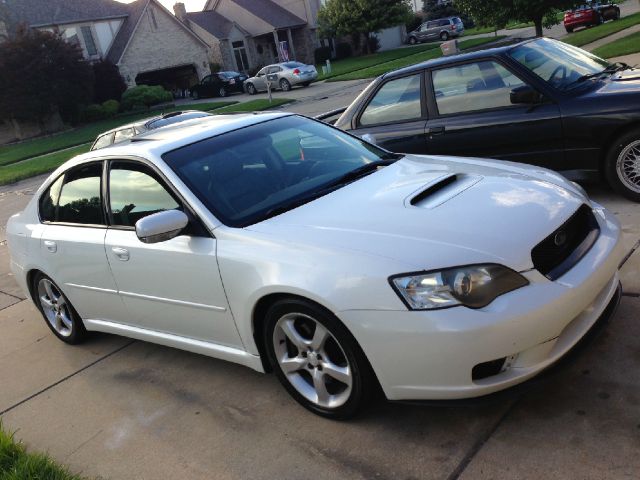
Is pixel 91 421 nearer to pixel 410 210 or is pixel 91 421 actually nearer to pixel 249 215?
pixel 249 215

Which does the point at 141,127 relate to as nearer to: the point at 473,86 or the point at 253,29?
the point at 473,86

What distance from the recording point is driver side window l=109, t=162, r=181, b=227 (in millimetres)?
3746

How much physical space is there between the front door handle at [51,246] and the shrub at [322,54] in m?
51.1

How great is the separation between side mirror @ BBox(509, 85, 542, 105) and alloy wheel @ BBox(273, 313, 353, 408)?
360cm

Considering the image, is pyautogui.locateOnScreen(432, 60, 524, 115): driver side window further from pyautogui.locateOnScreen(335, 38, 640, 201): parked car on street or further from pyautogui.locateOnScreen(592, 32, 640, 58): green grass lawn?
pyautogui.locateOnScreen(592, 32, 640, 58): green grass lawn

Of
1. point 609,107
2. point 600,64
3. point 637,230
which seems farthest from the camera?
point 600,64

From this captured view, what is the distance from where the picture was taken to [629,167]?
5.45m

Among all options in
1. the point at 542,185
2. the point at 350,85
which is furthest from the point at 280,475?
the point at 350,85

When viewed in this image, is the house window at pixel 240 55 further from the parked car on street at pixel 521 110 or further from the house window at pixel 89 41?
the parked car on street at pixel 521 110

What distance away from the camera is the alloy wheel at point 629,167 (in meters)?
5.36

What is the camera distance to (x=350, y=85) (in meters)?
28.8

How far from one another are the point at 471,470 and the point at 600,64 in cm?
502

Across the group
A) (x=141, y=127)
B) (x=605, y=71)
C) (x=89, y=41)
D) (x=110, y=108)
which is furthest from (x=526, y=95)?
(x=89, y=41)

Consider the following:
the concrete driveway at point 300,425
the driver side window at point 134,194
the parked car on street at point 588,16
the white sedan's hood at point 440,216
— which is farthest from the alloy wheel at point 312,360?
the parked car on street at point 588,16
